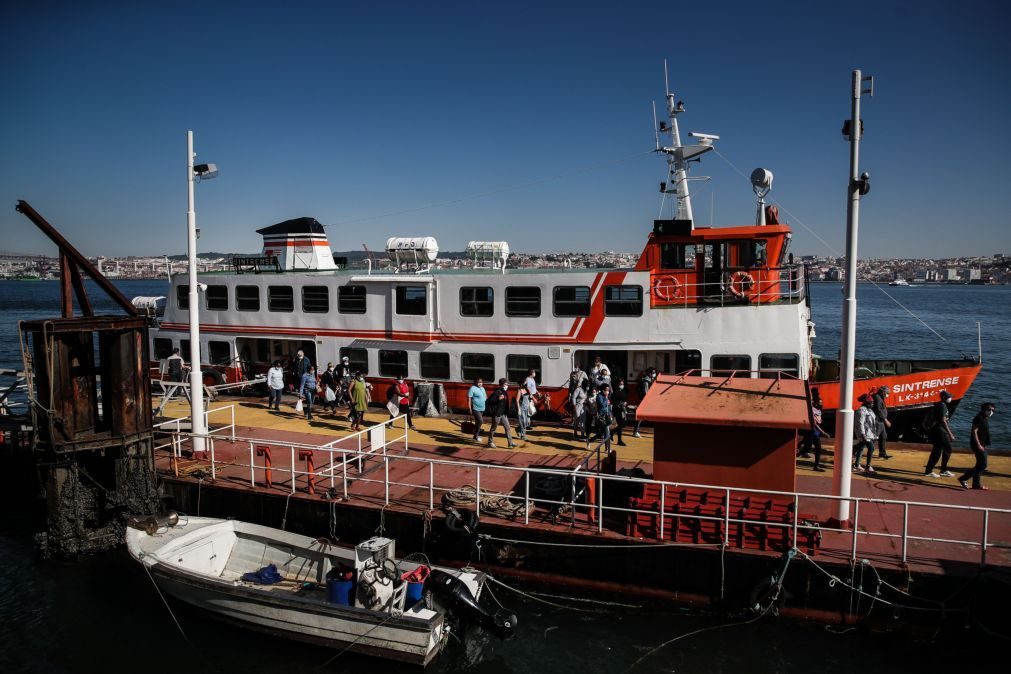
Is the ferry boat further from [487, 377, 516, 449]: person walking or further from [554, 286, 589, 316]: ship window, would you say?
[487, 377, 516, 449]: person walking

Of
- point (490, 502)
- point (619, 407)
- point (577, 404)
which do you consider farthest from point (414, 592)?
point (619, 407)

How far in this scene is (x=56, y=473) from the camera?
43.5ft

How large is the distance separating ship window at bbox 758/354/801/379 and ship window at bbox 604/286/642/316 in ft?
11.2

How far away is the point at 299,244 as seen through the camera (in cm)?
2442

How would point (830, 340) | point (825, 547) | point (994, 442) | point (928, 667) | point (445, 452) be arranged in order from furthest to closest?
1. point (830, 340)
2. point (994, 442)
3. point (445, 452)
4. point (825, 547)
5. point (928, 667)

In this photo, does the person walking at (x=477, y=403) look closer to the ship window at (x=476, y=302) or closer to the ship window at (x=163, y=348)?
the ship window at (x=476, y=302)

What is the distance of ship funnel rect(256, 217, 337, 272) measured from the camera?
24328 millimetres

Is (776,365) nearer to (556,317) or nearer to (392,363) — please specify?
(556,317)

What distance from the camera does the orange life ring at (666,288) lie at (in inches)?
701

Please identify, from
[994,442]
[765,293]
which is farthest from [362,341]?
[994,442]

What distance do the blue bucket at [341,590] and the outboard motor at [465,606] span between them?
128cm

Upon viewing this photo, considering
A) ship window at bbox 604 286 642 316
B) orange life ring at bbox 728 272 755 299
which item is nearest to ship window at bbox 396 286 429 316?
ship window at bbox 604 286 642 316

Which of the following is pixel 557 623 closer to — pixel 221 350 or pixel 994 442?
pixel 221 350

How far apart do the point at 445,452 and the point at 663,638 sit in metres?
6.89
